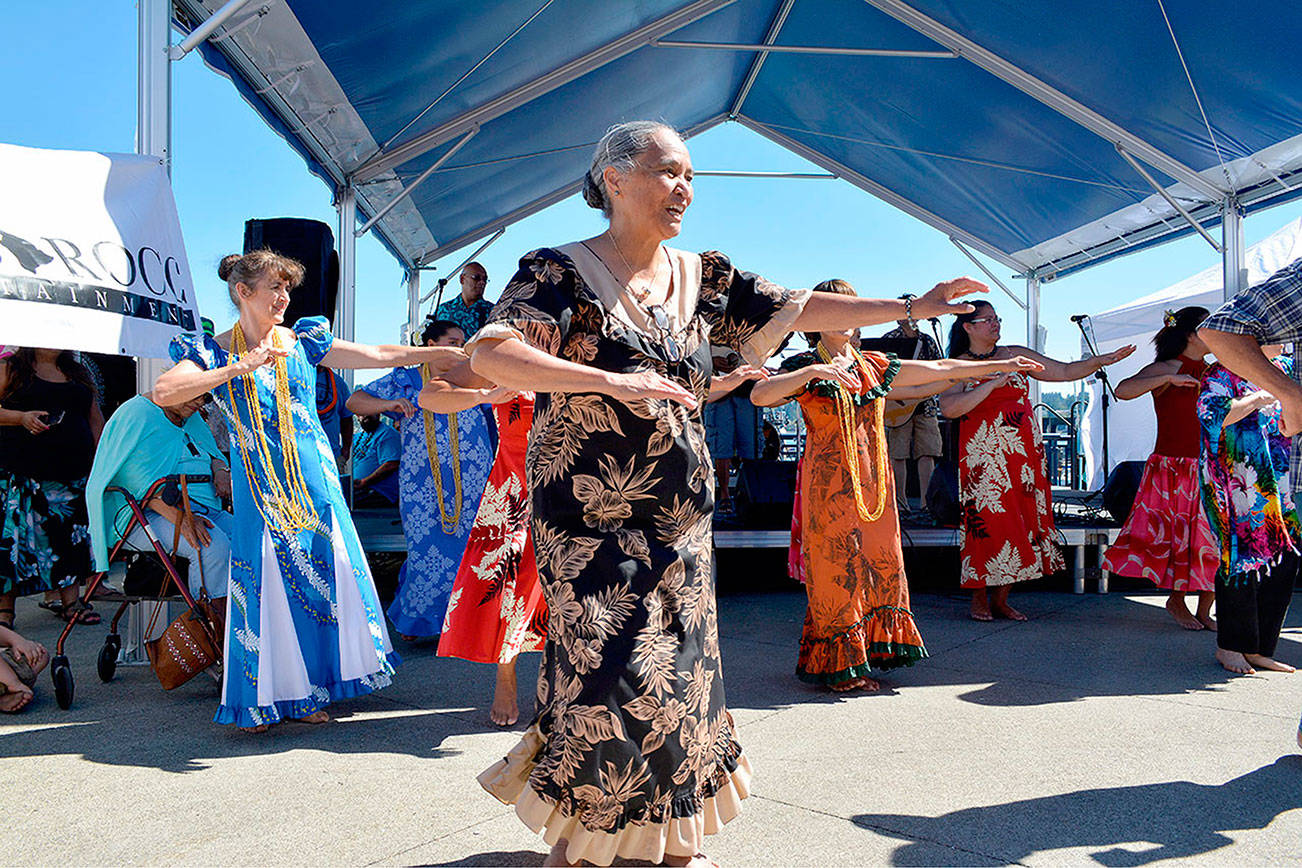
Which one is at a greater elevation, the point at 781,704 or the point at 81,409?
the point at 81,409

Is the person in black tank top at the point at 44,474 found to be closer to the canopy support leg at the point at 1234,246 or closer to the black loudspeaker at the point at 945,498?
the black loudspeaker at the point at 945,498

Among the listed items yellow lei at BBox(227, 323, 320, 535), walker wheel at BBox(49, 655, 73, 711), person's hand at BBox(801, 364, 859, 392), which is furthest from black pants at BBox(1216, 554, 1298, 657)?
walker wheel at BBox(49, 655, 73, 711)

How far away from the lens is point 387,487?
31.8 feet

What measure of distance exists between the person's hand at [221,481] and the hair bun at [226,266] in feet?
2.95

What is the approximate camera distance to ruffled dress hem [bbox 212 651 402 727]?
3.59 metres

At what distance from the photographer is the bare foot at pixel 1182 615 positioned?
5656 mm

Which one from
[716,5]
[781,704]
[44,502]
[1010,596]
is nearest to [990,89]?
[716,5]

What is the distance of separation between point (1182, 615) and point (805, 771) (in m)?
3.69

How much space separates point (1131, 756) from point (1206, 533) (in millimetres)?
2757

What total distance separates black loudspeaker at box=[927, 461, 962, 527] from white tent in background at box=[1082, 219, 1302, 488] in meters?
3.39

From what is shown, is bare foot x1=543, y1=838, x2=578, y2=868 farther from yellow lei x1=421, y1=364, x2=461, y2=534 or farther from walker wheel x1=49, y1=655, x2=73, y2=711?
yellow lei x1=421, y1=364, x2=461, y2=534

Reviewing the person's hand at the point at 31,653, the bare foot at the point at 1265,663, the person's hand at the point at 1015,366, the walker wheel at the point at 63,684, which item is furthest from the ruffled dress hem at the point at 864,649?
the person's hand at the point at 31,653

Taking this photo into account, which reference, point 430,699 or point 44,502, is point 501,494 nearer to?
point 430,699

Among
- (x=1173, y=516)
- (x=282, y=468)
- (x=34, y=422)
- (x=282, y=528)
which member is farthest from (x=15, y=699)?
(x=1173, y=516)
